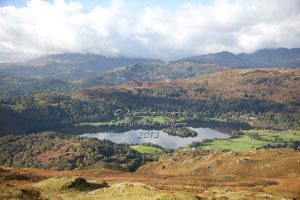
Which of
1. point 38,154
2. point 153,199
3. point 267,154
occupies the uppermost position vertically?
point 153,199

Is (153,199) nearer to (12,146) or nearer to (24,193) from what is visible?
(24,193)

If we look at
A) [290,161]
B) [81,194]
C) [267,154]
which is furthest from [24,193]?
[267,154]

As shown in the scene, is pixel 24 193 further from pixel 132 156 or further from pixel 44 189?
pixel 132 156

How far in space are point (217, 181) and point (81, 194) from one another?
170 ft

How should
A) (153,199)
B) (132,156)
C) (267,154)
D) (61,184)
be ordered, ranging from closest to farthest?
(153,199), (61,184), (267,154), (132,156)

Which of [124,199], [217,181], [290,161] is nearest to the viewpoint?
[124,199]

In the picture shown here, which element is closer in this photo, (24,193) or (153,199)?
(153,199)

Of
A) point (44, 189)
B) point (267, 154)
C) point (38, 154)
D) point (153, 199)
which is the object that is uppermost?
point (153, 199)

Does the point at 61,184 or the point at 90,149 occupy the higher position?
the point at 61,184

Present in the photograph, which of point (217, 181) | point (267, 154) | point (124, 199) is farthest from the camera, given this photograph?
point (267, 154)

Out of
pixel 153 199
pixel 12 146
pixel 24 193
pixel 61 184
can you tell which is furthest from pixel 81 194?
pixel 12 146

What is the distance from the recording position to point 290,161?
89875 millimetres

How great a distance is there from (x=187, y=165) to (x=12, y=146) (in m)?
158

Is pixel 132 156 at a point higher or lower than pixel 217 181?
lower
